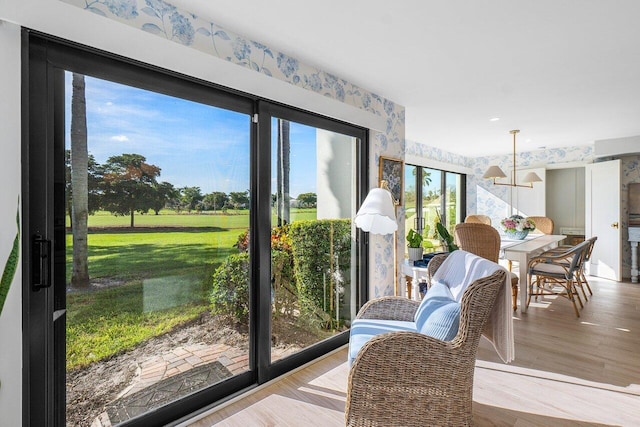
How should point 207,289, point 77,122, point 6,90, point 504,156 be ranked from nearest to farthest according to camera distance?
point 6,90 < point 77,122 < point 207,289 < point 504,156

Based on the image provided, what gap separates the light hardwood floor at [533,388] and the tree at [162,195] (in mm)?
1254

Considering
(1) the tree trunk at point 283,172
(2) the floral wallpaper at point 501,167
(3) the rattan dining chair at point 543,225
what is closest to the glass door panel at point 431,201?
(2) the floral wallpaper at point 501,167

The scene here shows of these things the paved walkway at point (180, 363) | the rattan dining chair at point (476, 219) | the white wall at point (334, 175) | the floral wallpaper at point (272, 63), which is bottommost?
the paved walkway at point (180, 363)

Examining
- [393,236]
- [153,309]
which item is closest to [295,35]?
[153,309]

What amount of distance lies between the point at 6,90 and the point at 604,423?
11.1 ft

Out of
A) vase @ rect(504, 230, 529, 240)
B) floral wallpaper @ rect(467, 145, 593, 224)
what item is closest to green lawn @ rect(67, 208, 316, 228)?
vase @ rect(504, 230, 529, 240)

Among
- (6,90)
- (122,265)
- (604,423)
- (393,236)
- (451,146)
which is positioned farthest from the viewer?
(451,146)

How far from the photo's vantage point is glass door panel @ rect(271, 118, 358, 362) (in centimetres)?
258

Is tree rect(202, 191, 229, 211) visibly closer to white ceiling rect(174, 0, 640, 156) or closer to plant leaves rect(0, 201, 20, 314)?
plant leaves rect(0, 201, 20, 314)

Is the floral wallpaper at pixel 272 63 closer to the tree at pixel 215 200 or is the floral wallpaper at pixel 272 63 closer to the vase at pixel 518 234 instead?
the tree at pixel 215 200

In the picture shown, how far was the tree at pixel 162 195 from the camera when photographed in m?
1.95

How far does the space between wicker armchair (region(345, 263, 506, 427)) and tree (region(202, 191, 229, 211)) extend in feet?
4.09

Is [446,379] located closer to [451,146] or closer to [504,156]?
[451,146]

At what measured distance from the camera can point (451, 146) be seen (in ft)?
19.9
